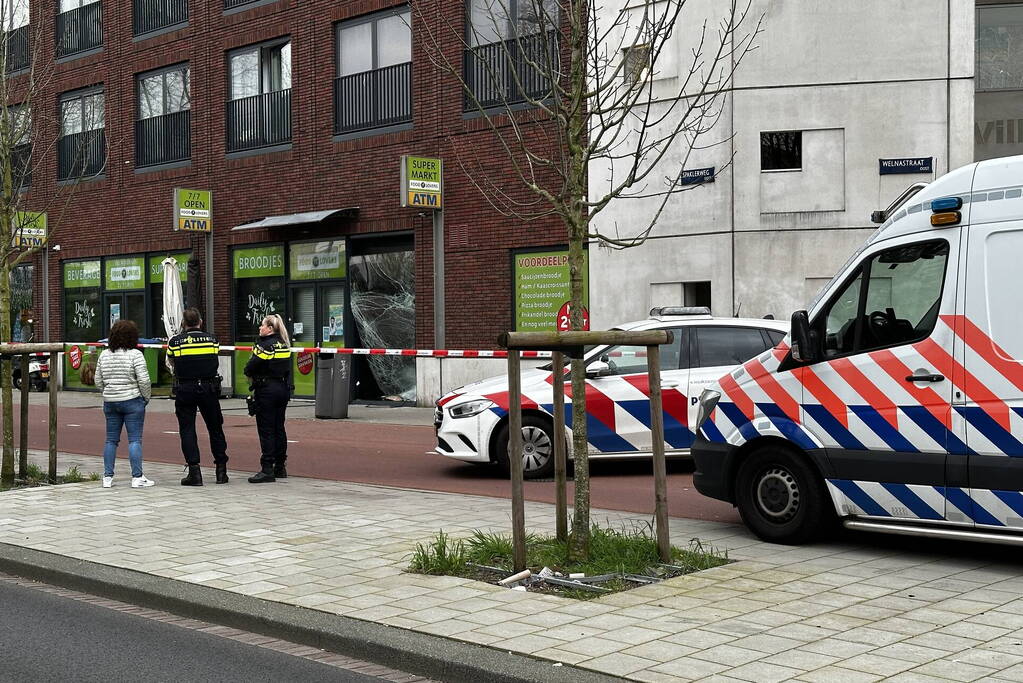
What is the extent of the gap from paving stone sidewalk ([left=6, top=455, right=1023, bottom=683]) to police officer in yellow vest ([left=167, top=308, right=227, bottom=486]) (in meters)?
1.47

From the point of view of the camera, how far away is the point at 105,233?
31.4m

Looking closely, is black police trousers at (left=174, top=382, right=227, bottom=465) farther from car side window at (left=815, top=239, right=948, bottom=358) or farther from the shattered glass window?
the shattered glass window

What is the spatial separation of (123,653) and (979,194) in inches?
216

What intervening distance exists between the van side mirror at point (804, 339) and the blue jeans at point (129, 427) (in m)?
6.59

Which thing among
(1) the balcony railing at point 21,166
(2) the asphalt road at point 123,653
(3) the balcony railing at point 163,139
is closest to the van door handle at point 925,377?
(2) the asphalt road at point 123,653

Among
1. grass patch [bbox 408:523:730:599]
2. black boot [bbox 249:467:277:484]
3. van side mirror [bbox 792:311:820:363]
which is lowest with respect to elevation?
black boot [bbox 249:467:277:484]

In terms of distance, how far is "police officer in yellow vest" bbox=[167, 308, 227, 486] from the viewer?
1229cm

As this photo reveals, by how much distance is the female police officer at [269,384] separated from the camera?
12.5 m

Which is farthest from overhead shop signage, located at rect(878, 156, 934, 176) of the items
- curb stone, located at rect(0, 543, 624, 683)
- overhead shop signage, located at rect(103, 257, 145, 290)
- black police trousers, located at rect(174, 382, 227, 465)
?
overhead shop signage, located at rect(103, 257, 145, 290)

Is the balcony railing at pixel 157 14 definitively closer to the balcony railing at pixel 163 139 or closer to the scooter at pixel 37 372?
the balcony railing at pixel 163 139

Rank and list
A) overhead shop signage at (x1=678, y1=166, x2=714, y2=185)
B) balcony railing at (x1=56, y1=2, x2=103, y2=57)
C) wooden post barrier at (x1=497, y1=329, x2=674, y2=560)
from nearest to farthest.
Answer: wooden post barrier at (x1=497, y1=329, x2=674, y2=560) → overhead shop signage at (x1=678, y1=166, x2=714, y2=185) → balcony railing at (x1=56, y1=2, x2=103, y2=57)

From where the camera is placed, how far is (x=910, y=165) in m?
18.8

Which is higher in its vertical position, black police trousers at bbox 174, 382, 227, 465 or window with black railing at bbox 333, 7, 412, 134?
window with black railing at bbox 333, 7, 412, 134

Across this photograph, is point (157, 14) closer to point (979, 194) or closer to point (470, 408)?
point (470, 408)
